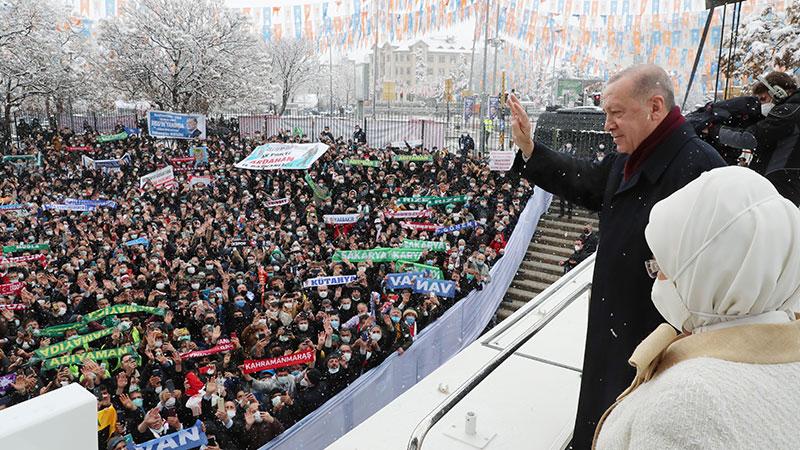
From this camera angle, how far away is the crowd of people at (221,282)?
22.0 ft

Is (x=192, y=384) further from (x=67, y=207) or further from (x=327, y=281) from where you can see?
(x=67, y=207)

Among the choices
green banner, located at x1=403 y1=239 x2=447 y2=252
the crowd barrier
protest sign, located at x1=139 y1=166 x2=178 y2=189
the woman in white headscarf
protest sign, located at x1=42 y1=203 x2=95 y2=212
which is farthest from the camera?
protest sign, located at x1=139 y1=166 x2=178 y2=189

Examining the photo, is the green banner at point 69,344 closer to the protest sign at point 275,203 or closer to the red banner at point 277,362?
the red banner at point 277,362

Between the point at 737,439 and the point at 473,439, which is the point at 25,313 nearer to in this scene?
the point at 473,439

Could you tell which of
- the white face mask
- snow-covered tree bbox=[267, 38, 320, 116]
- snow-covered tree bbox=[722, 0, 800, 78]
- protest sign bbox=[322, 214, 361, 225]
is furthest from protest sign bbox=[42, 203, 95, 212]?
snow-covered tree bbox=[267, 38, 320, 116]

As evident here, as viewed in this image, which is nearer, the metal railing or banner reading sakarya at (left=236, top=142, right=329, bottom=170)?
the metal railing

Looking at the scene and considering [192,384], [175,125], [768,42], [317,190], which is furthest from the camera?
[175,125]

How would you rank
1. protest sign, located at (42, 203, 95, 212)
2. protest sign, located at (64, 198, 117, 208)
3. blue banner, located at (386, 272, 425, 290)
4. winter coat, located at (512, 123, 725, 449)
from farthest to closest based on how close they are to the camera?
protest sign, located at (64, 198, 117, 208)
protest sign, located at (42, 203, 95, 212)
blue banner, located at (386, 272, 425, 290)
winter coat, located at (512, 123, 725, 449)

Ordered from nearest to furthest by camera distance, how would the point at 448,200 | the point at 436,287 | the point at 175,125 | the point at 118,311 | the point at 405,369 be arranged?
the point at 405,369 → the point at 118,311 → the point at 436,287 → the point at 448,200 → the point at 175,125

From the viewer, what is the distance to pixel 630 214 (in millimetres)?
1781

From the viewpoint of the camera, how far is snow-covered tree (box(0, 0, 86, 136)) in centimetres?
2666

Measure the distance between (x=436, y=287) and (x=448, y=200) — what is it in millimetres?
4797

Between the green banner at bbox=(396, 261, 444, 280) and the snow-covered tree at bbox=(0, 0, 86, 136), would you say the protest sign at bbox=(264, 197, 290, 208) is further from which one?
the snow-covered tree at bbox=(0, 0, 86, 136)

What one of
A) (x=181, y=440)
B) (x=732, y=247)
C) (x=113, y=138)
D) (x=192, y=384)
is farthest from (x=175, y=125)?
(x=732, y=247)
